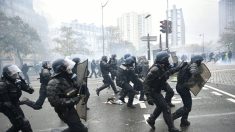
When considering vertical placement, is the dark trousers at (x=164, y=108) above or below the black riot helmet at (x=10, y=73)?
below

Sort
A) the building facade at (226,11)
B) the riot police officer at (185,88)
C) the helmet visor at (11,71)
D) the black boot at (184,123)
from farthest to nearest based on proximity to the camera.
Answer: the building facade at (226,11) → the black boot at (184,123) → the riot police officer at (185,88) → the helmet visor at (11,71)

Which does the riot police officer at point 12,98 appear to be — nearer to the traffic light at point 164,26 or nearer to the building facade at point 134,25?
the traffic light at point 164,26

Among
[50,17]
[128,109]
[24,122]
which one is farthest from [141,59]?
[50,17]

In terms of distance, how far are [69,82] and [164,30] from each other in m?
14.1

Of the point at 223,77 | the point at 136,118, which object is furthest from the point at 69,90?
the point at 223,77

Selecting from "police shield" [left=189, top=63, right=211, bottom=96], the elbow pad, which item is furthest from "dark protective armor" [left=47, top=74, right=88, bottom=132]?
"police shield" [left=189, top=63, right=211, bottom=96]

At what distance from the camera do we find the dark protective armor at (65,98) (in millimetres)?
4555

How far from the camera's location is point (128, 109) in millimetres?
9242

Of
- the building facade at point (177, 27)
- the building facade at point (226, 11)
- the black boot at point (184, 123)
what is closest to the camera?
the black boot at point (184, 123)

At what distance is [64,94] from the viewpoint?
4672 mm

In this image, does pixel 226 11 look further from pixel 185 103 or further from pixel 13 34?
pixel 185 103

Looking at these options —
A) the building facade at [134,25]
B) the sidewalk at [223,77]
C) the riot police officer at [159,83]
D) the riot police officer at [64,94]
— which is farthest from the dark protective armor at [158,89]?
the building facade at [134,25]

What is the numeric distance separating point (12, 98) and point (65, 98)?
1.25 meters

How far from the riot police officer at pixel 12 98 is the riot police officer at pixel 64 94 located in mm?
959
